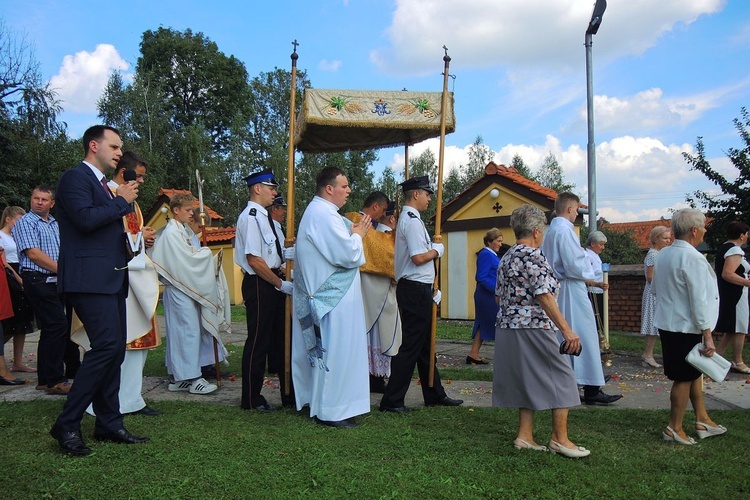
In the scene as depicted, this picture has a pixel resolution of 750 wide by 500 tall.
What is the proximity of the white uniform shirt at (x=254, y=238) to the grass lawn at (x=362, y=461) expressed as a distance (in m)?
1.37

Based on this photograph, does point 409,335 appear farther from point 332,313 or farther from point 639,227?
point 639,227

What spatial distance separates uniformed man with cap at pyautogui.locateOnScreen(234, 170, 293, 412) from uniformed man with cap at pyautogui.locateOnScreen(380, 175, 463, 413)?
103cm

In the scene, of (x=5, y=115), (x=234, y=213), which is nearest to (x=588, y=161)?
(x=5, y=115)

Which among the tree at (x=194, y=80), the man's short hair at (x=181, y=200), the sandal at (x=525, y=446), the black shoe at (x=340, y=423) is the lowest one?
the black shoe at (x=340, y=423)

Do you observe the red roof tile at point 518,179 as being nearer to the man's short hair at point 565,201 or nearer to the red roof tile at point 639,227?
the man's short hair at point 565,201

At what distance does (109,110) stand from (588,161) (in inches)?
1155

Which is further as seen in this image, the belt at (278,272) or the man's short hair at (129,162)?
the belt at (278,272)

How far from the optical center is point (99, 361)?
398 cm

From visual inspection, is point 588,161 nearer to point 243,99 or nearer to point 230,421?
point 230,421

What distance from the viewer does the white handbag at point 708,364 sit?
14.4 feet

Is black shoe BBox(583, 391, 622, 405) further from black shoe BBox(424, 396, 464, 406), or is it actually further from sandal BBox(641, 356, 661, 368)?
sandal BBox(641, 356, 661, 368)

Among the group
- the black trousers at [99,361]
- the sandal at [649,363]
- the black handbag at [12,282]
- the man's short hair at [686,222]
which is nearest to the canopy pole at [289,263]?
the black trousers at [99,361]

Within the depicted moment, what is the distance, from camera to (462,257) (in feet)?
51.2

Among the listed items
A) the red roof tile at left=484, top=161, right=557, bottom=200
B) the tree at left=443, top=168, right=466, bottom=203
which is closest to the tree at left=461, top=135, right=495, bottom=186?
the tree at left=443, top=168, right=466, bottom=203
